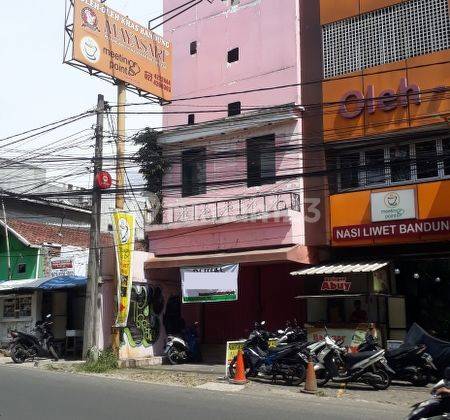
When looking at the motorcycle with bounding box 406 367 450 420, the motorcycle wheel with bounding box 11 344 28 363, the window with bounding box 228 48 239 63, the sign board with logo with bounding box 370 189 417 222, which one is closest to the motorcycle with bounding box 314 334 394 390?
the sign board with logo with bounding box 370 189 417 222

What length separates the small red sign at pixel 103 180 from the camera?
1642 cm

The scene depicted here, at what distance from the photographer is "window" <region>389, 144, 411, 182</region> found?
15.2 metres

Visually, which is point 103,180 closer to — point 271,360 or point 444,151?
point 271,360

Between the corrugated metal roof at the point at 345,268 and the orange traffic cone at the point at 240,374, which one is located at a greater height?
the corrugated metal roof at the point at 345,268

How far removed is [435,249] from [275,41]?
302 inches

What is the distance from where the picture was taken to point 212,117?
1850 centimetres

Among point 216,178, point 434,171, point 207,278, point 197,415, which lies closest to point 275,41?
point 216,178

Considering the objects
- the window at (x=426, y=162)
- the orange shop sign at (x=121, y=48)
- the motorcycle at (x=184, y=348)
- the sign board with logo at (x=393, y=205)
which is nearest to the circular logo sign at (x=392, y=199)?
the sign board with logo at (x=393, y=205)

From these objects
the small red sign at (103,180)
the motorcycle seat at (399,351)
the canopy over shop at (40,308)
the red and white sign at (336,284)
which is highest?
the small red sign at (103,180)

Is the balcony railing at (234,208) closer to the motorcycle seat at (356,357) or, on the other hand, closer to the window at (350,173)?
the window at (350,173)

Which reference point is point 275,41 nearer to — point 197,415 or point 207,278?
point 207,278

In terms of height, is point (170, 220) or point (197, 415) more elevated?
point (170, 220)

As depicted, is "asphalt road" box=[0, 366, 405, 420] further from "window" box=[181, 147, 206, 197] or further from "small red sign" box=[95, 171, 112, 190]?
"window" box=[181, 147, 206, 197]

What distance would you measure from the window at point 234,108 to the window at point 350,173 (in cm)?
372
